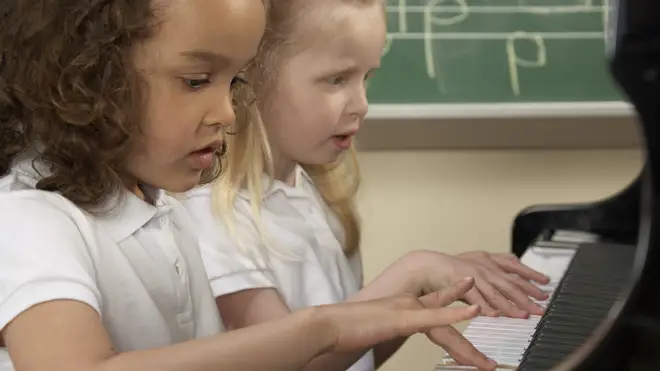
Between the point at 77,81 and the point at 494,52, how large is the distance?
0.81 meters

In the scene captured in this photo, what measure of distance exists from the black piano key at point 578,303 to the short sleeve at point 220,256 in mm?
263

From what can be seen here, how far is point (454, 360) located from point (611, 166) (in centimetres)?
73

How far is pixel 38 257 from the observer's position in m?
0.58

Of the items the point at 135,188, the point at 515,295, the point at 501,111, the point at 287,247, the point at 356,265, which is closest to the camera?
the point at 135,188

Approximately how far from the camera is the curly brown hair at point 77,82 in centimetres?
63

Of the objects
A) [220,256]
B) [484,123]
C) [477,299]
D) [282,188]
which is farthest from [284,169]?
[484,123]

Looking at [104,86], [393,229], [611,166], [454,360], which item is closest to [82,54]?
[104,86]

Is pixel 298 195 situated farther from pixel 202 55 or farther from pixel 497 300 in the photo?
pixel 202 55

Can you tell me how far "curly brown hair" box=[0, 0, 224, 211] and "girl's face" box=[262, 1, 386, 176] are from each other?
0.99 ft

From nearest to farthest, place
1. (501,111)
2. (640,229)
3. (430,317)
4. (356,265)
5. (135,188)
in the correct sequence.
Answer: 1. (640,229)
2. (430,317)
3. (135,188)
4. (356,265)
5. (501,111)

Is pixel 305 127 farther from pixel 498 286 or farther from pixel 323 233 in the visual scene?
pixel 498 286

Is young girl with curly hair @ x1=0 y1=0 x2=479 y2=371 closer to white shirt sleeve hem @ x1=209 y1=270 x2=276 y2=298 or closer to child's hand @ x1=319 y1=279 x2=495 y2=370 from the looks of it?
child's hand @ x1=319 y1=279 x2=495 y2=370

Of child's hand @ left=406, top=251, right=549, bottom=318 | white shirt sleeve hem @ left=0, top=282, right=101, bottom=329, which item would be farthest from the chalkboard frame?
white shirt sleeve hem @ left=0, top=282, right=101, bottom=329

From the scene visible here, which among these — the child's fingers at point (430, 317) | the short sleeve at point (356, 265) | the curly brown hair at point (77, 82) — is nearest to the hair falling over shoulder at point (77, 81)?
the curly brown hair at point (77, 82)
